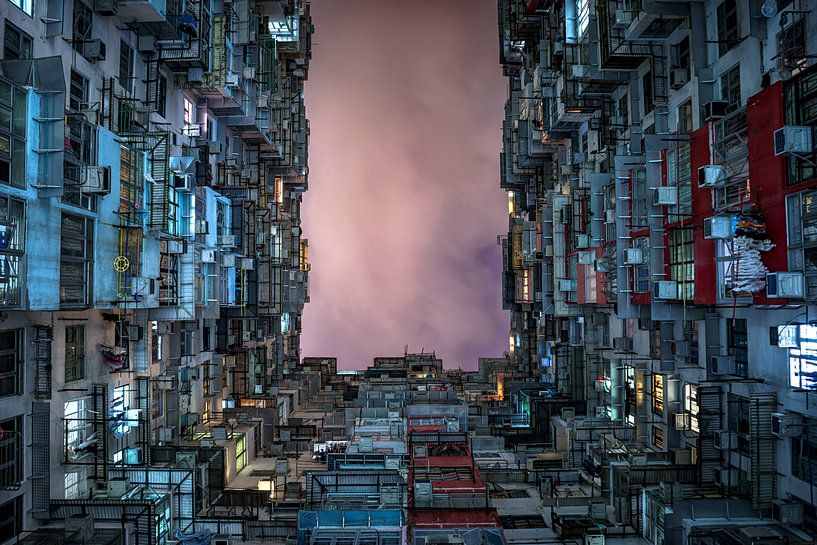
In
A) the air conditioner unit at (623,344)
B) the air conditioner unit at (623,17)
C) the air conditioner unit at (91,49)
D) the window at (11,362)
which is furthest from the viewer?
the air conditioner unit at (623,344)

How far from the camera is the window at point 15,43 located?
21.3 m

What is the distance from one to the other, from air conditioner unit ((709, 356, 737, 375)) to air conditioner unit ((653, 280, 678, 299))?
304 cm

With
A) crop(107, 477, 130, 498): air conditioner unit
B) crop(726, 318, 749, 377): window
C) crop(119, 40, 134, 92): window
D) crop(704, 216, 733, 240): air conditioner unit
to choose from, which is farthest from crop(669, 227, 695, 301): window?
crop(119, 40, 134, 92): window

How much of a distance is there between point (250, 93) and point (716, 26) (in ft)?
104

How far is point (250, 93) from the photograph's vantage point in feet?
153

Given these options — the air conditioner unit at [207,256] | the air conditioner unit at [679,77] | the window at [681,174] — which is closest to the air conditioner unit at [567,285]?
the air conditioner unit at [679,77]

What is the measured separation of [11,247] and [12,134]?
3.17 metres

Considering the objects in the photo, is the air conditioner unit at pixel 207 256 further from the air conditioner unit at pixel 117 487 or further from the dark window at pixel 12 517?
the dark window at pixel 12 517

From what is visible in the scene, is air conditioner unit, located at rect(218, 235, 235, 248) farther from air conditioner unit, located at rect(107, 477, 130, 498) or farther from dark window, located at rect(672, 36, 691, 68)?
dark window, located at rect(672, 36, 691, 68)

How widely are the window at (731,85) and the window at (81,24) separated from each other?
84.9 feet

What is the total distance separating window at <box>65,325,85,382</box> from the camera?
25.2m

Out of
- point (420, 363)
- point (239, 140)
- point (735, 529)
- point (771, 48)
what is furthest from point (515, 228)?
point (735, 529)

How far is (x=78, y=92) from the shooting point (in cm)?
A: 2661

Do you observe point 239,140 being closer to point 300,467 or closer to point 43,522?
point 300,467
